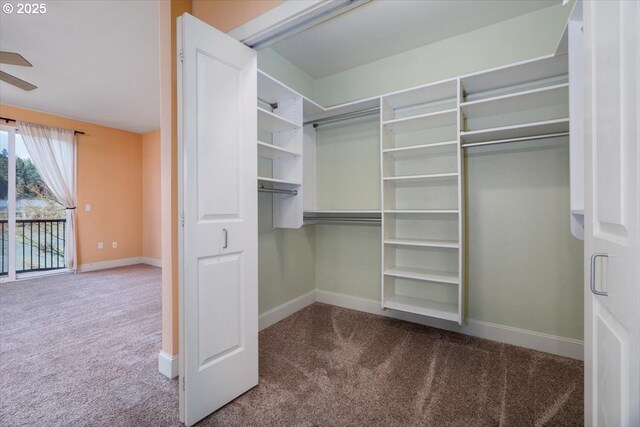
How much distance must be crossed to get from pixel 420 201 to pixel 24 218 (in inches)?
236

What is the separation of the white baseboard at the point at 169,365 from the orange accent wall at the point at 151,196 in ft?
13.9

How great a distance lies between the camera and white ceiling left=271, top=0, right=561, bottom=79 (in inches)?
85.4

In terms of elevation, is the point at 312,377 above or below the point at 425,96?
below

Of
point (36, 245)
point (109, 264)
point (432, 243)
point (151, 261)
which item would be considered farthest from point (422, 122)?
point (36, 245)

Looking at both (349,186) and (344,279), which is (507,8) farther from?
(344,279)

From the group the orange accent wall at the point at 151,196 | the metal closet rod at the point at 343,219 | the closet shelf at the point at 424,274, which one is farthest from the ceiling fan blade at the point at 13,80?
the closet shelf at the point at 424,274

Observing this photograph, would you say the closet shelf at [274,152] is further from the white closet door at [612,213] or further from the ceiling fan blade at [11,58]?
the ceiling fan blade at [11,58]

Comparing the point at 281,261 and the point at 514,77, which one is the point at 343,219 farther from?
the point at 514,77

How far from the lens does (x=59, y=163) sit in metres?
4.79

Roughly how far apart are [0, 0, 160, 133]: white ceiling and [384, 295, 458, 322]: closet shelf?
3179 millimetres

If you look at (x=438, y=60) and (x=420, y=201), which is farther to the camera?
(x=420, y=201)

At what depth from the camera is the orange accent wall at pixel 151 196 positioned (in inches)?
225

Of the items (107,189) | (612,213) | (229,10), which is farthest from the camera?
(107,189)

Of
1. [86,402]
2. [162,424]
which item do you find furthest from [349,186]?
[86,402]
